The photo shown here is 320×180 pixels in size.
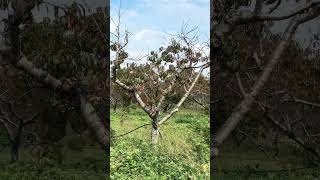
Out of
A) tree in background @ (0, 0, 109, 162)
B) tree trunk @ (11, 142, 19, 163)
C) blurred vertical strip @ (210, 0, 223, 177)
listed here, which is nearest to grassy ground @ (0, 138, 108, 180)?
tree trunk @ (11, 142, 19, 163)

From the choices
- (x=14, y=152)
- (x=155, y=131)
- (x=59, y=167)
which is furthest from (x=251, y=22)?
(x=155, y=131)

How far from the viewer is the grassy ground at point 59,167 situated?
4.77 meters

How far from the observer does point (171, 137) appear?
8680mm

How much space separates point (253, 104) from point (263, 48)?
0.54 metres

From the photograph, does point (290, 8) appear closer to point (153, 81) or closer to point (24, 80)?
point (24, 80)

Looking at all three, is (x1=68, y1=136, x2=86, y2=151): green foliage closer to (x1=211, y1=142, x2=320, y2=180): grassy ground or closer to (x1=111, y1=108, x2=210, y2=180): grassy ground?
(x1=211, y1=142, x2=320, y2=180): grassy ground

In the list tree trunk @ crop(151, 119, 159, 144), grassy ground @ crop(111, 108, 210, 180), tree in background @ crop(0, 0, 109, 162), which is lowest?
grassy ground @ crop(111, 108, 210, 180)

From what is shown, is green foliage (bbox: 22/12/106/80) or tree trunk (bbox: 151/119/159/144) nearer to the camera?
green foliage (bbox: 22/12/106/80)

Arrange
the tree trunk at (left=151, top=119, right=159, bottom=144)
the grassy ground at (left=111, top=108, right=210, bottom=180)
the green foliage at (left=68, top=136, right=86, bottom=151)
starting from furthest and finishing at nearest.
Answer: the tree trunk at (left=151, top=119, right=159, bottom=144)
the grassy ground at (left=111, top=108, right=210, bottom=180)
the green foliage at (left=68, top=136, right=86, bottom=151)

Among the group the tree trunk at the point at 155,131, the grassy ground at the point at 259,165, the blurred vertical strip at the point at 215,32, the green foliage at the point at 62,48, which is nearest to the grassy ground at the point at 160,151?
the tree trunk at the point at 155,131

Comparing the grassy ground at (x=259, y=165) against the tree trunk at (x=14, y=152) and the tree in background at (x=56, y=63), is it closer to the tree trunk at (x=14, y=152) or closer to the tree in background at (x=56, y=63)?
the tree in background at (x=56, y=63)

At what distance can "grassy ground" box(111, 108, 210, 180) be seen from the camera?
6.64 metres

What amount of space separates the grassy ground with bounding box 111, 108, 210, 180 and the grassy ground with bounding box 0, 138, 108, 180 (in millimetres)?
1704

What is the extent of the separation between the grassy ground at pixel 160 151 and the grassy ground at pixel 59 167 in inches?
67.1
